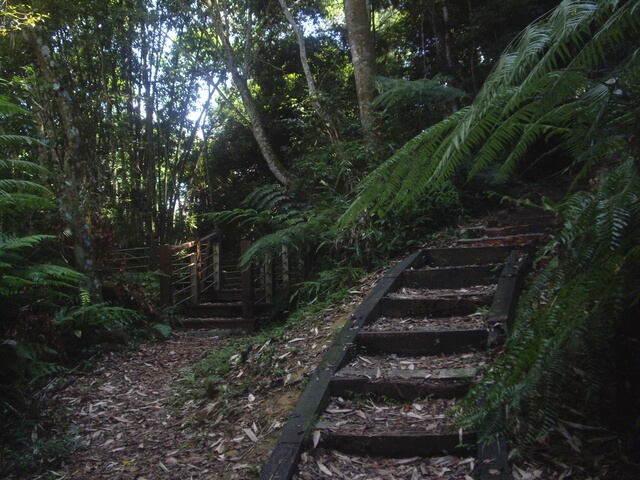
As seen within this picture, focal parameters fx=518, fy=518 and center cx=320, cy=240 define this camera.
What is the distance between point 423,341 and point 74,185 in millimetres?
4521

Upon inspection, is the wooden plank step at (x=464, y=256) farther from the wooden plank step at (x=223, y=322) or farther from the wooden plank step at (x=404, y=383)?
the wooden plank step at (x=223, y=322)

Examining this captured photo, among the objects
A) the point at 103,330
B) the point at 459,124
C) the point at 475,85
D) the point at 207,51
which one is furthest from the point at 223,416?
the point at 207,51

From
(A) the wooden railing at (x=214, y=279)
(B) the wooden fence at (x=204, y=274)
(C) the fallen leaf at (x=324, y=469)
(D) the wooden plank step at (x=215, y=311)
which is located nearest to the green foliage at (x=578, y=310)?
(C) the fallen leaf at (x=324, y=469)

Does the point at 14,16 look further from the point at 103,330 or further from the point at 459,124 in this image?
the point at 459,124

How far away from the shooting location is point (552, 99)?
1.34 metres

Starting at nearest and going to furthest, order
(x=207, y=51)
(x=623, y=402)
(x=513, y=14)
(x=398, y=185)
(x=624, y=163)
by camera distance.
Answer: (x=624, y=163) → (x=398, y=185) → (x=623, y=402) → (x=513, y=14) → (x=207, y=51)

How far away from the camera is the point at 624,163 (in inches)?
53.6

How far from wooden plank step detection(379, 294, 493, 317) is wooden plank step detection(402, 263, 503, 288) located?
1.61 ft

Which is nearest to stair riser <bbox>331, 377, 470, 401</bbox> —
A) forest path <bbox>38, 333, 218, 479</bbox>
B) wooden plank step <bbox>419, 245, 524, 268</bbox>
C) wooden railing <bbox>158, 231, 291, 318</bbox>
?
forest path <bbox>38, 333, 218, 479</bbox>

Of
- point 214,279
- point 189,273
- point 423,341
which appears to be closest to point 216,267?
point 214,279

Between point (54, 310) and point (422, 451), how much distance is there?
3.98 metres

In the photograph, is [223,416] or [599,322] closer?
[599,322]

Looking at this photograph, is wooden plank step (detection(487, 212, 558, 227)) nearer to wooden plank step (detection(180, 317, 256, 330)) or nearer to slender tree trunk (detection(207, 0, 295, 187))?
slender tree trunk (detection(207, 0, 295, 187))

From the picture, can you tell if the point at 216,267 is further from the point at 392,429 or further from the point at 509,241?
the point at 392,429
